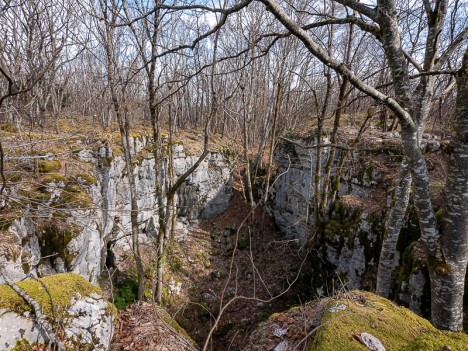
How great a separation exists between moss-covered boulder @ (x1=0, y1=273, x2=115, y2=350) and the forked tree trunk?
10.9 feet

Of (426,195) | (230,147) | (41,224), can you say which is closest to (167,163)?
(230,147)

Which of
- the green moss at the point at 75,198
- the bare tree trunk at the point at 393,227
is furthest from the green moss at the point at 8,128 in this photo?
the bare tree trunk at the point at 393,227

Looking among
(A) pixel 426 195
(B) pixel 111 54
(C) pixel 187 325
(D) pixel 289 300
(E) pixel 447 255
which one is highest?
(B) pixel 111 54

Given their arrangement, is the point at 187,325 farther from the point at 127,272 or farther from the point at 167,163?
the point at 167,163

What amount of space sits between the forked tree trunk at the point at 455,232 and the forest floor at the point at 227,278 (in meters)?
2.91

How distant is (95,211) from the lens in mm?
5969

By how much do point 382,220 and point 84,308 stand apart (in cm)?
624

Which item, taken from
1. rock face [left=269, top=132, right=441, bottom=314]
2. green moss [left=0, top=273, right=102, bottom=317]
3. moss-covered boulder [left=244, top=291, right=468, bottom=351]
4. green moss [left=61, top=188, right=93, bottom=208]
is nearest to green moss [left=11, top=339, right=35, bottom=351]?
green moss [left=0, top=273, right=102, bottom=317]

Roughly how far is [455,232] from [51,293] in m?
4.10

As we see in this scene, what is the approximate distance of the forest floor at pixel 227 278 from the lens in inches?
282

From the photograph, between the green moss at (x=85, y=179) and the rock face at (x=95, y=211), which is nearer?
the rock face at (x=95, y=211)

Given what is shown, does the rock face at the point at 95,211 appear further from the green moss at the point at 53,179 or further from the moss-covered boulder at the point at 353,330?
the moss-covered boulder at the point at 353,330

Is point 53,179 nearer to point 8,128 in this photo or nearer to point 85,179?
point 85,179

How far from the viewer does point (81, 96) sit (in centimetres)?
2112
